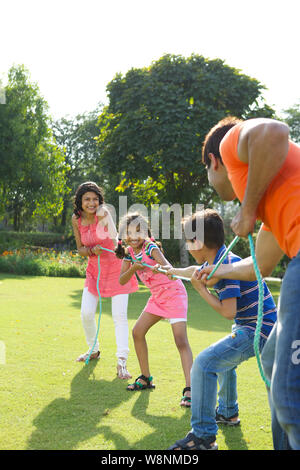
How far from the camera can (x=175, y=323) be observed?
178 inches

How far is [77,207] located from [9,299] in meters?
6.14

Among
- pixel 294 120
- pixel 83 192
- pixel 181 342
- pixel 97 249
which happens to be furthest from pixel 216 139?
pixel 294 120

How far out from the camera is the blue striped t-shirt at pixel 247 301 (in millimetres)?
3242

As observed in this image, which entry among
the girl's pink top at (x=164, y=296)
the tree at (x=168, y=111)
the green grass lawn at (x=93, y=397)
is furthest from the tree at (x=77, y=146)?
the girl's pink top at (x=164, y=296)

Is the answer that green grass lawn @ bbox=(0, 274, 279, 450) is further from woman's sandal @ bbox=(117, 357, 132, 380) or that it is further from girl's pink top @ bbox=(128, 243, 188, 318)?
girl's pink top @ bbox=(128, 243, 188, 318)

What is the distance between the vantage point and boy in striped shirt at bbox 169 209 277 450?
3.08m

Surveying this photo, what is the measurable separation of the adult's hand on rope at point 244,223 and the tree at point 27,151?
84.0ft

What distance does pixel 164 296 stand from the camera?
4.67 metres

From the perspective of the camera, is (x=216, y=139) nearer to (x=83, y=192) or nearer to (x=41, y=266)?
(x=83, y=192)

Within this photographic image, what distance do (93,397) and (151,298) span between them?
1.10 metres

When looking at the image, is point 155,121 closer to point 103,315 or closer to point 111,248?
point 103,315

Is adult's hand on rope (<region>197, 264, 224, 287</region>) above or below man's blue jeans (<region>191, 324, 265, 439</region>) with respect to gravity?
above

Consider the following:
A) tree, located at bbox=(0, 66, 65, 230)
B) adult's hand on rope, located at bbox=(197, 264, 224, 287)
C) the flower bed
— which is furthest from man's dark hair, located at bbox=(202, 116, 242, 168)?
tree, located at bbox=(0, 66, 65, 230)

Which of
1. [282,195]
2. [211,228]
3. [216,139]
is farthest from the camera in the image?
[211,228]
